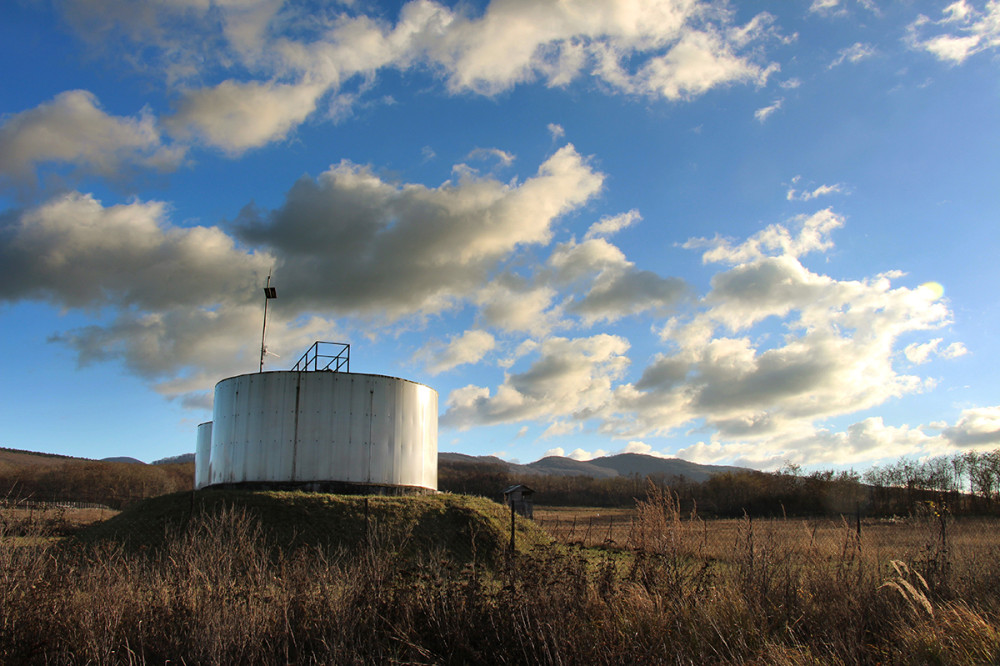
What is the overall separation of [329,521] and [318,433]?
5250mm

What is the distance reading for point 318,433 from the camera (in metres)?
28.2

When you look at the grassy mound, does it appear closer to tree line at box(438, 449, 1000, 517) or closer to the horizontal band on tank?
the horizontal band on tank

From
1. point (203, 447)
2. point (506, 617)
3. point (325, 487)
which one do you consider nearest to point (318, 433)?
point (325, 487)

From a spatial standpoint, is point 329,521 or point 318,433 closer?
point 329,521

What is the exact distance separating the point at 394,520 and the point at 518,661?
1741cm

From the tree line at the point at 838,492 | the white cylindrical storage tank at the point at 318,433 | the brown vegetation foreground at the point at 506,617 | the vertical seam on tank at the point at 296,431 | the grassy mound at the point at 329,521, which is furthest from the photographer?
the tree line at the point at 838,492

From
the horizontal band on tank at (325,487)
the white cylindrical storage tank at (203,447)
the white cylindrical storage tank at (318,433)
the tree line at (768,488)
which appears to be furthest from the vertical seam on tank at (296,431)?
the tree line at (768,488)

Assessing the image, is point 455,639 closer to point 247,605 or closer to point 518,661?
point 518,661

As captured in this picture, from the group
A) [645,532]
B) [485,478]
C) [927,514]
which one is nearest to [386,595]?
[645,532]

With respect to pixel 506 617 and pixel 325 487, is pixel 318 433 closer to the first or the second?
pixel 325 487

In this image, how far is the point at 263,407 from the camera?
2878 centimetres

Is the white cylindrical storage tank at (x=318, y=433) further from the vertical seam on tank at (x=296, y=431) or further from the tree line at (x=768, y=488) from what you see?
the tree line at (x=768, y=488)

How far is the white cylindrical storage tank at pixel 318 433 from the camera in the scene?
1099 inches

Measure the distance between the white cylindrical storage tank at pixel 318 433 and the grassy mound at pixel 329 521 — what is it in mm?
1795
